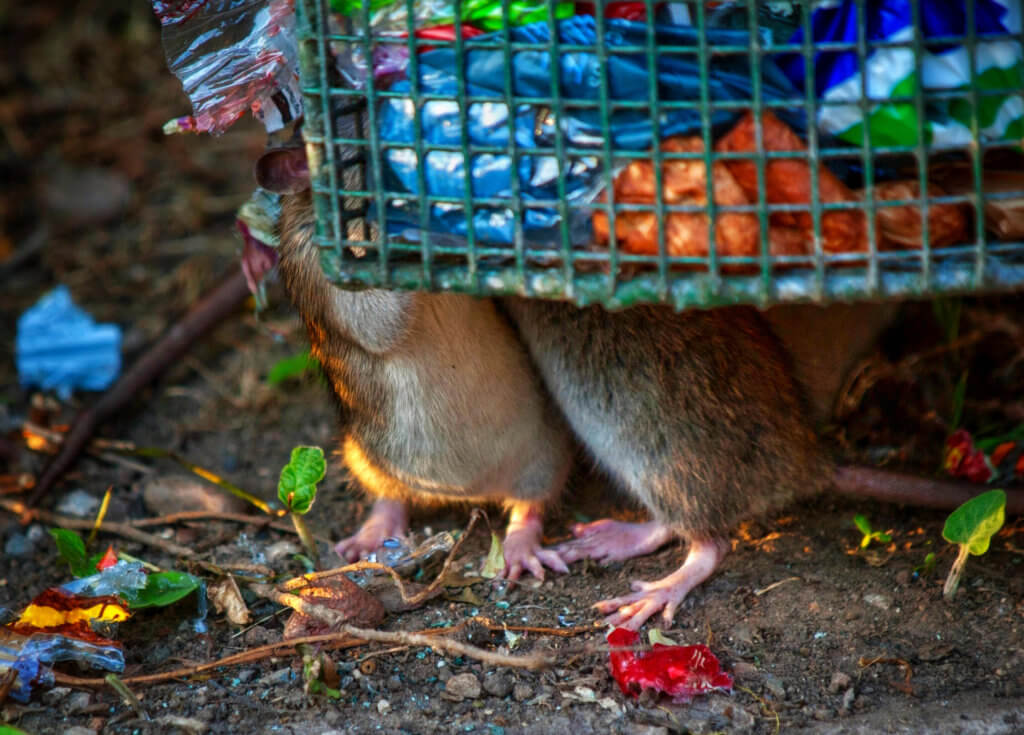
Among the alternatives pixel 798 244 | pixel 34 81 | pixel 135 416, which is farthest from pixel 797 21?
pixel 34 81

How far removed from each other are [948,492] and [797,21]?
5.19 ft

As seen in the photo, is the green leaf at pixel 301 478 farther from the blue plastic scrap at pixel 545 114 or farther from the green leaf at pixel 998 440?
the green leaf at pixel 998 440

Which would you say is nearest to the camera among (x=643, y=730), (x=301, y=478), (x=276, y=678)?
(x=643, y=730)

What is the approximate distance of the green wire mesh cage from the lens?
2.11 m

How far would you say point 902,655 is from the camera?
2930 millimetres

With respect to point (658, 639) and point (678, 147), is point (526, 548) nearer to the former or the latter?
point (658, 639)

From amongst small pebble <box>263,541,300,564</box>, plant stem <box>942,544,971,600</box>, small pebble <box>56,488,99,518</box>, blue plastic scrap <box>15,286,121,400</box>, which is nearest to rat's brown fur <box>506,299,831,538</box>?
plant stem <box>942,544,971,600</box>

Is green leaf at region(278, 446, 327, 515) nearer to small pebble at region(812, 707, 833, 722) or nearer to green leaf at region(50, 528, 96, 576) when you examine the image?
green leaf at region(50, 528, 96, 576)

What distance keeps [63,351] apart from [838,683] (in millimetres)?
3371

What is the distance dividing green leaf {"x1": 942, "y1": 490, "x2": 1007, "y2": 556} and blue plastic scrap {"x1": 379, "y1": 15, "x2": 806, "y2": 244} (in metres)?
1.19

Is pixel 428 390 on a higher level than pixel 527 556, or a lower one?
higher

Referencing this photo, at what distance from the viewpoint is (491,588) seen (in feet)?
11.1

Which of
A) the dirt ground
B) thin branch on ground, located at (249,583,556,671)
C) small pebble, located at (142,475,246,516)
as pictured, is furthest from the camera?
small pebble, located at (142,475,246,516)

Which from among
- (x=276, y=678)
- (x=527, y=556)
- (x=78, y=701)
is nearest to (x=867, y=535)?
(x=527, y=556)
